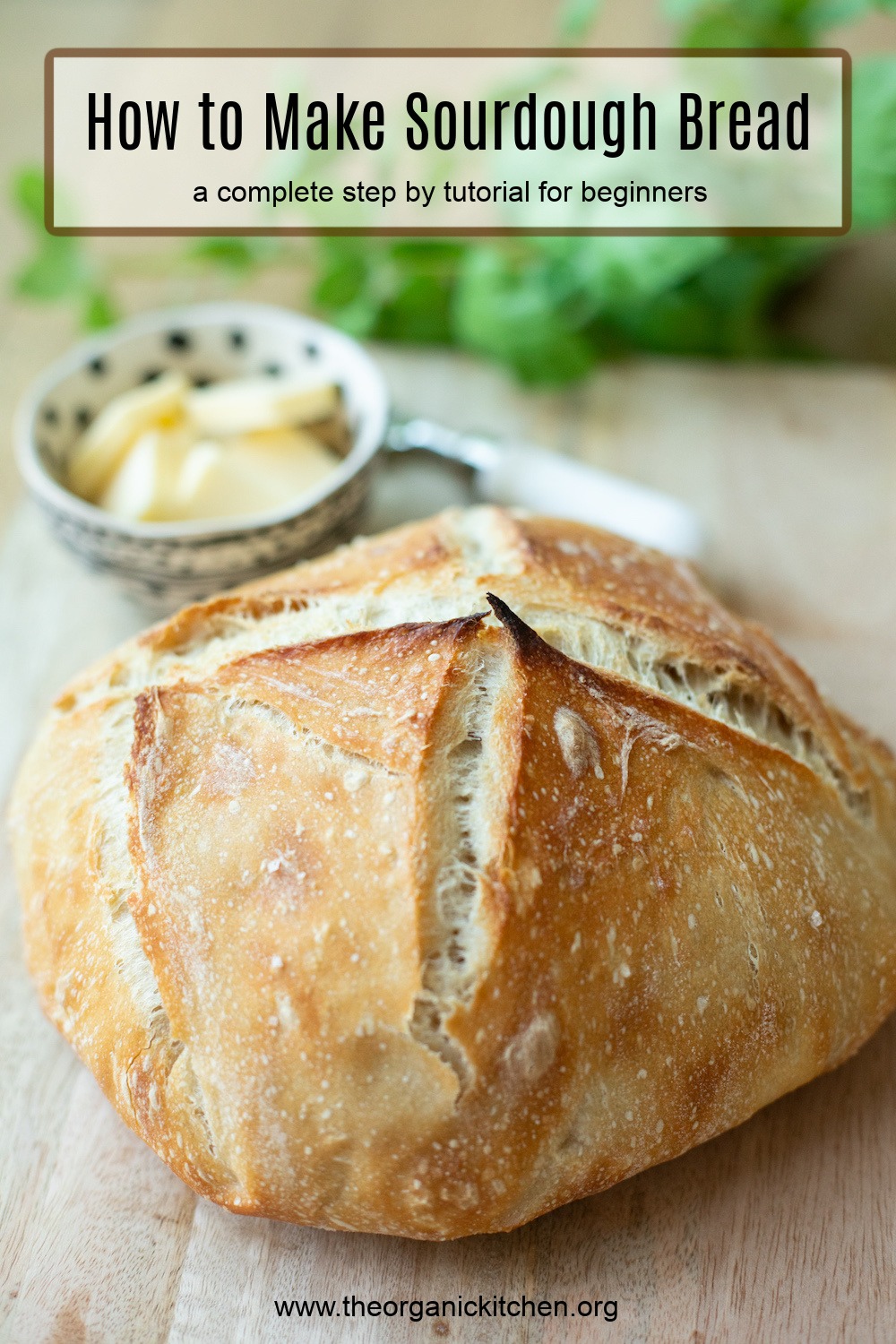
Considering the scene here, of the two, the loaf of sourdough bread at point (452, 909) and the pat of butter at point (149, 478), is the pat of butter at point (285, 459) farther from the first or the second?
the loaf of sourdough bread at point (452, 909)

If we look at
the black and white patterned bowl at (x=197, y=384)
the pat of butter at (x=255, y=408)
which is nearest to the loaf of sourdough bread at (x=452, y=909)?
the black and white patterned bowl at (x=197, y=384)

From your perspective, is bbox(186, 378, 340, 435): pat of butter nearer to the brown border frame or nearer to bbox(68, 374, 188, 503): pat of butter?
bbox(68, 374, 188, 503): pat of butter

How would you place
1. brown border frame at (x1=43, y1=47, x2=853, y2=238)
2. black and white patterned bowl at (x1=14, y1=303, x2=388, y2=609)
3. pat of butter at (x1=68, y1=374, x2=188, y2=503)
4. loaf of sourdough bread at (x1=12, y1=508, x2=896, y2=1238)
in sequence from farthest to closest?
brown border frame at (x1=43, y1=47, x2=853, y2=238) < pat of butter at (x1=68, y1=374, x2=188, y2=503) < black and white patterned bowl at (x1=14, y1=303, x2=388, y2=609) < loaf of sourdough bread at (x1=12, y1=508, x2=896, y2=1238)

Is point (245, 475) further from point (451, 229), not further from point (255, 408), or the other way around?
point (451, 229)

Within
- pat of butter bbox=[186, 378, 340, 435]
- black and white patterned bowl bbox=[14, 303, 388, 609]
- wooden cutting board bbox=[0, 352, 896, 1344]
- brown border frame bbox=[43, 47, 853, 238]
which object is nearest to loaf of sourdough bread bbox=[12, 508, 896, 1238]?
wooden cutting board bbox=[0, 352, 896, 1344]

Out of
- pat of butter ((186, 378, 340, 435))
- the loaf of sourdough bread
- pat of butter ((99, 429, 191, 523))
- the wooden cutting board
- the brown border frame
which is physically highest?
the brown border frame

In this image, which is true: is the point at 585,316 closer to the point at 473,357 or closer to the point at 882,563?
the point at 473,357
